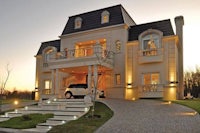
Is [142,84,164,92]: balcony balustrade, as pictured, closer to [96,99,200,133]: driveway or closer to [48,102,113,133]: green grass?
[96,99,200,133]: driveway

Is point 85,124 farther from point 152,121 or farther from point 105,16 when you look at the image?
point 105,16

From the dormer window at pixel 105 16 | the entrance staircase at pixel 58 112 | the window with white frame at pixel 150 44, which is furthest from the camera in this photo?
the dormer window at pixel 105 16

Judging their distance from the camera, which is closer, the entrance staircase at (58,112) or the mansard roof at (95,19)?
the entrance staircase at (58,112)

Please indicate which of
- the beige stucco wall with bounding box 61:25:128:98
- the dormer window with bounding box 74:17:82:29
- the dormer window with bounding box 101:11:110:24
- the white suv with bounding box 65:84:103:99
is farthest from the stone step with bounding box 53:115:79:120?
the dormer window with bounding box 74:17:82:29

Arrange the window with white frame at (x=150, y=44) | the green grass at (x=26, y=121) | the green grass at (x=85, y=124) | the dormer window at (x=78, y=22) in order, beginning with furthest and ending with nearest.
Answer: the dormer window at (x=78, y=22)
the window with white frame at (x=150, y=44)
the green grass at (x=26, y=121)
the green grass at (x=85, y=124)

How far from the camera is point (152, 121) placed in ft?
39.0

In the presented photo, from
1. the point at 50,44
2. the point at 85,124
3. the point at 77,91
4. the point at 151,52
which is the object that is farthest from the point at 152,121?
the point at 50,44

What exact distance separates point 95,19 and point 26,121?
14673 millimetres

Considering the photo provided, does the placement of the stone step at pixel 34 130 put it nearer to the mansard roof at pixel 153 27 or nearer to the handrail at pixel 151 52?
the handrail at pixel 151 52

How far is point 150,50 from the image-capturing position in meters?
22.2

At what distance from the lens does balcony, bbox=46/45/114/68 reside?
20672 mm

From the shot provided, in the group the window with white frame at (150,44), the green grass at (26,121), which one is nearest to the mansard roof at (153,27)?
the window with white frame at (150,44)

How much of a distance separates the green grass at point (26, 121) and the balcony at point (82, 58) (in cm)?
690

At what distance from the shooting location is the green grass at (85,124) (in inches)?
443
